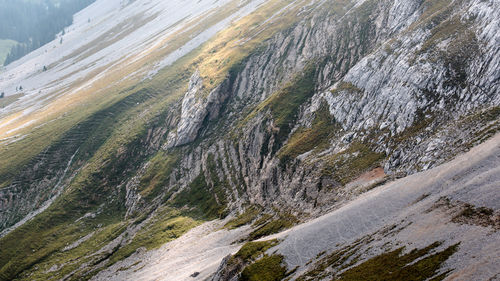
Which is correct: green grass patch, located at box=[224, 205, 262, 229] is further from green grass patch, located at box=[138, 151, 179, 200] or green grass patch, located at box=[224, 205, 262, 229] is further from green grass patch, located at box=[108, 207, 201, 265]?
green grass patch, located at box=[138, 151, 179, 200]

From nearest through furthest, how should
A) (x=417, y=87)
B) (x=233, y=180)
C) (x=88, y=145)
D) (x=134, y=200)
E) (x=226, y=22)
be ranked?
(x=417, y=87) < (x=233, y=180) < (x=134, y=200) < (x=88, y=145) < (x=226, y=22)

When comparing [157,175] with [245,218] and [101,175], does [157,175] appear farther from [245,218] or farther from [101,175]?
[245,218]

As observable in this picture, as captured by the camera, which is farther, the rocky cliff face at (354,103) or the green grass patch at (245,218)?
the green grass patch at (245,218)

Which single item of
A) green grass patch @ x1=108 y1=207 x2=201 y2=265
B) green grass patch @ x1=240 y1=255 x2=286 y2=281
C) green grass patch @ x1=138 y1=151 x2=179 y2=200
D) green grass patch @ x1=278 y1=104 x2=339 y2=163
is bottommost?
green grass patch @ x1=240 y1=255 x2=286 y2=281

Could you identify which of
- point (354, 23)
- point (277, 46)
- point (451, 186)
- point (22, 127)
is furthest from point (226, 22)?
point (451, 186)

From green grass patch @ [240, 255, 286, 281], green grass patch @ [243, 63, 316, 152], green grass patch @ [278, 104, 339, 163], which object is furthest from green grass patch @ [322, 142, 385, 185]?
green grass patch @ [240, 255, 286, 281]

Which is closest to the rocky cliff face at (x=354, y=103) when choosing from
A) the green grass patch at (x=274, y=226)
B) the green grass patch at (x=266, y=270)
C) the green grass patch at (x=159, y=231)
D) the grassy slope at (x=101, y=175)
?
the green grass patch at (x=274, y=226)

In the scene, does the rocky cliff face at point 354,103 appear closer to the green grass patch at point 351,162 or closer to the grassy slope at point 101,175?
the green grass patch at point 351,162

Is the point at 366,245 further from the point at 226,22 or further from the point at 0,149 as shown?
the point at 226,22
